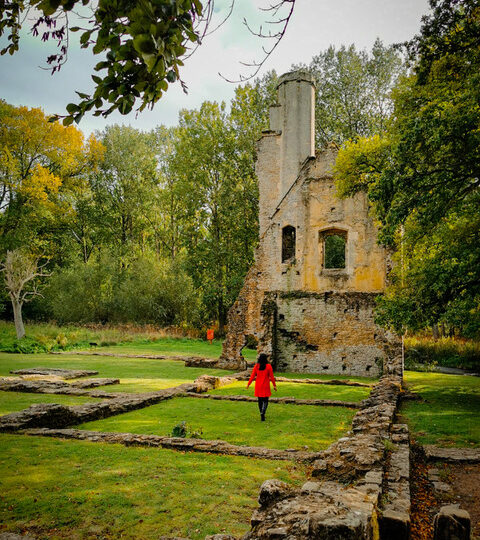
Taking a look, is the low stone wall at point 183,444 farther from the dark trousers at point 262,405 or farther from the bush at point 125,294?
the bush at point 125,294

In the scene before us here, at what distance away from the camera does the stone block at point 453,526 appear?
3.02m

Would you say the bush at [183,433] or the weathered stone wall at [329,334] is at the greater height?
the weathered stone wall at [329,334]

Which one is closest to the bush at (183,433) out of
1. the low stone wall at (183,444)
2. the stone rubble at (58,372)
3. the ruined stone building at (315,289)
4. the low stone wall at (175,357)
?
Result: the low stone wall at (183,444)

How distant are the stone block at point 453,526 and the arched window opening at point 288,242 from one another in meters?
16.2

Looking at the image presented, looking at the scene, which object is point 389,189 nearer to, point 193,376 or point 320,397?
point 320,397

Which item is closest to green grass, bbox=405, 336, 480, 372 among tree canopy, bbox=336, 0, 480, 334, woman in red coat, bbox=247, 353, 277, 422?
tree canopy, bbox=336, 0, 480, 334

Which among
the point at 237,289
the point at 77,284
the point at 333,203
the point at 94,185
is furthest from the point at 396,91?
the point at 94,185

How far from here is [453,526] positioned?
3053 millimetres

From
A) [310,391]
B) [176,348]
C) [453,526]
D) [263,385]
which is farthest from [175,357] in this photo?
[453,526]

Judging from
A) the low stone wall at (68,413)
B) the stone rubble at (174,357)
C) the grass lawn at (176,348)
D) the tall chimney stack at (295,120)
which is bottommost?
the grass lawn at (176,348)

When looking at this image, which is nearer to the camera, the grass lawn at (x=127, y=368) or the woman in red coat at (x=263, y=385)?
the woman in red coat at (x=263, y=385)

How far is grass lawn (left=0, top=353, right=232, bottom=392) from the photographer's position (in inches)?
537

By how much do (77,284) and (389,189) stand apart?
29588 millimetres

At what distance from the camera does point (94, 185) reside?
40219 millimetres
